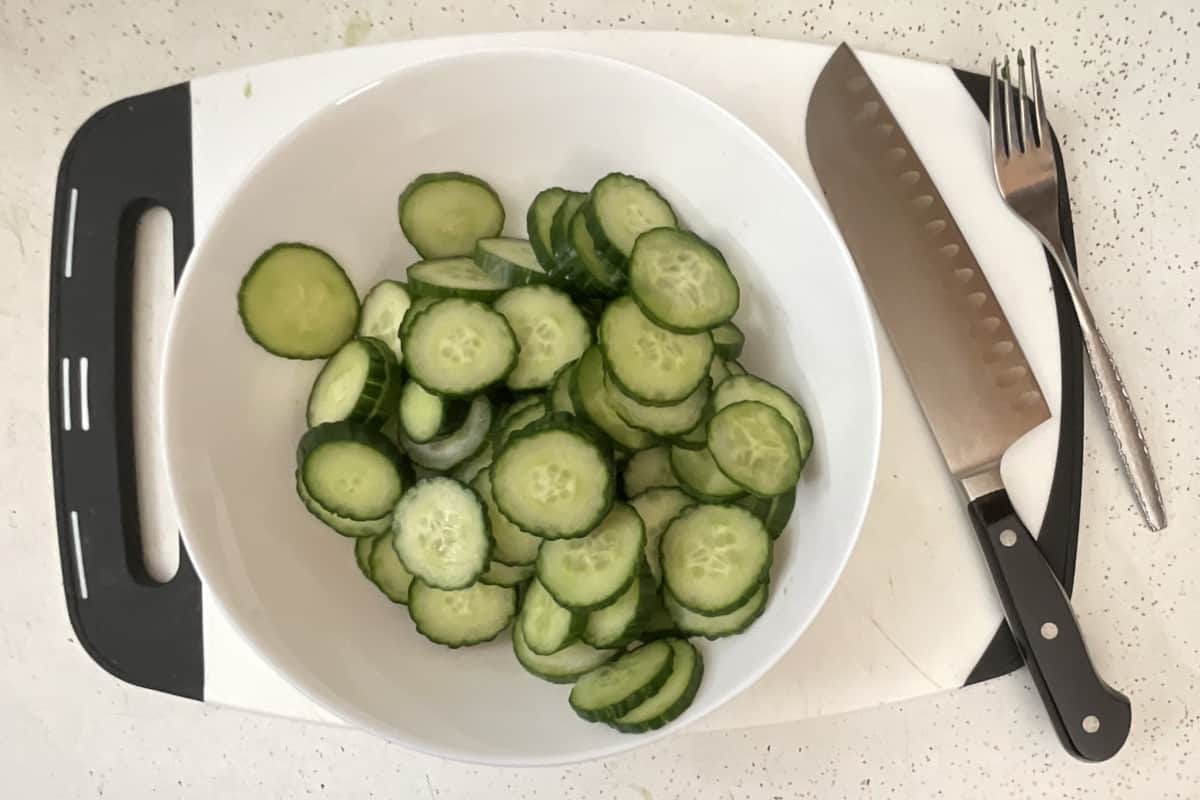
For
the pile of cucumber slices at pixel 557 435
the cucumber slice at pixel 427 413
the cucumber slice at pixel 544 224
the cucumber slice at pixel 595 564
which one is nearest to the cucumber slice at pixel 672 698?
the pile of cucumber slices at pixel 557 435

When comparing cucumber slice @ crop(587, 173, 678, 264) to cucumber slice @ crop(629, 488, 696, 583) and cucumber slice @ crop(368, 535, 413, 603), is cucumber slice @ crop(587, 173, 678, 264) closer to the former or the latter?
cucumber slice @ crop(629, 488, 696, 583)

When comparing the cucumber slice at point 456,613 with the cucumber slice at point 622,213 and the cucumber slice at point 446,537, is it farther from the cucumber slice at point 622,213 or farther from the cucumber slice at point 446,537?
the cucumber slice at point 622,213

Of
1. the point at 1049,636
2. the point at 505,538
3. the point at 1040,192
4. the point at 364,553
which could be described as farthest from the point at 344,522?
the point at 1040,192

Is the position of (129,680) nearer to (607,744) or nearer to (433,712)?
(433,712)

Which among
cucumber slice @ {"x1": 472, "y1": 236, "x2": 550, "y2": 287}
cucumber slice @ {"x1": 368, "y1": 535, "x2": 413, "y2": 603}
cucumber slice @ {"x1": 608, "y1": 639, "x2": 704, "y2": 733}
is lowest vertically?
cucumber slice @ {"x1": 608, "y1": 639, "x2": 704, "y2": 733}

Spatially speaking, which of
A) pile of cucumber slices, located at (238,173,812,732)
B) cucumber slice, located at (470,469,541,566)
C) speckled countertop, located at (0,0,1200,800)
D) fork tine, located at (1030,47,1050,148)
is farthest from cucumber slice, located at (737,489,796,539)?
fork tine, located at (1030,47,1050,148)

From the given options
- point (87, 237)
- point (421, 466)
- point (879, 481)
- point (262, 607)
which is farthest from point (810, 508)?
point (87, 237)
